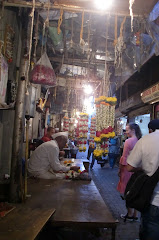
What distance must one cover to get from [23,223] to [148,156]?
1.95 m

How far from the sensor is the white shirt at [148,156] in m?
2.58

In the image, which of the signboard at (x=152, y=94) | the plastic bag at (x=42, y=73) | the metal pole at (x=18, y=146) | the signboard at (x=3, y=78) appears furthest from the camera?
the signboard at (x=152, y=94)

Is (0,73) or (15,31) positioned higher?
(15,31)

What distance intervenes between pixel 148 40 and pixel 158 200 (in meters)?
5.35

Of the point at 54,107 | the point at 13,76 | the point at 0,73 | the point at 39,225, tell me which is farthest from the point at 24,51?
the point at 54,107

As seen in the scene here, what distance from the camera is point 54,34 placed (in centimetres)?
632

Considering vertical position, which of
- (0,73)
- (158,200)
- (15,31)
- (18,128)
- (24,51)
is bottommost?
(158,200)

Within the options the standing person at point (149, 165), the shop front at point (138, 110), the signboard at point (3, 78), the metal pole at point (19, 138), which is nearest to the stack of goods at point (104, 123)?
the standing person at point (149, 165)

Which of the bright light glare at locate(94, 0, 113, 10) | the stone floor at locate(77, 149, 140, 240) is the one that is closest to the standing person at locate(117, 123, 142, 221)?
the stone floor at locate(77, 149, 140, 240)

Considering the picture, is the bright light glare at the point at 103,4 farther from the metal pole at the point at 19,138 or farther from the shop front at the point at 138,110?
the shop front at the point at 138,110

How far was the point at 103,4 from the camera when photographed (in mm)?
3488

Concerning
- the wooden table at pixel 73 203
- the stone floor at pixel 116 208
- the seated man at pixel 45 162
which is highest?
the seated man at pixel 45 162

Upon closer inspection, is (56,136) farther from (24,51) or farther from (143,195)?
(143,195)

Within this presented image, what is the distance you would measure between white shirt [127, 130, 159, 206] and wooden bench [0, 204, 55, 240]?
145cm
